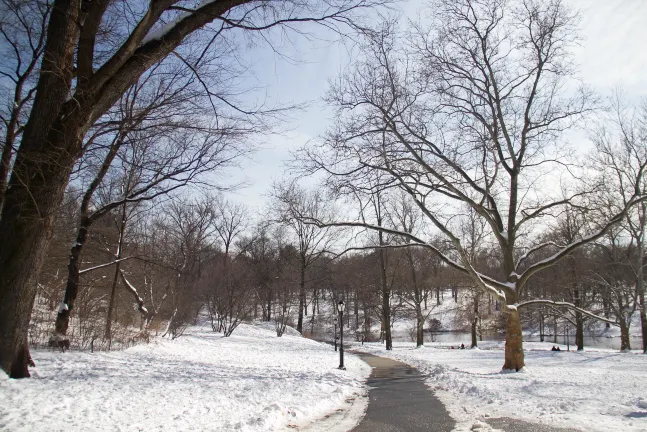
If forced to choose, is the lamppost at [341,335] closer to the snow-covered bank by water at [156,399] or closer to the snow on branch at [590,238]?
the snow-covered bank by water at [156,399]

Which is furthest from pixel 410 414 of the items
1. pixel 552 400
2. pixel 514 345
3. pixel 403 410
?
pixel 514 345

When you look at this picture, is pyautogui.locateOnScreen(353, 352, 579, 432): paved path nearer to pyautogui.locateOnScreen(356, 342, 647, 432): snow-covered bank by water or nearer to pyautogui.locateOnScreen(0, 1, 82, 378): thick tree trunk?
pyautogui.locateOnScreen(356, 342, 647, 432): snow-covered bank by water

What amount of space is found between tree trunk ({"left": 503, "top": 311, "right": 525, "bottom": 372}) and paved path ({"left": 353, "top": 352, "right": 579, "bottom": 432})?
13.7 feet

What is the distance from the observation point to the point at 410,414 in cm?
698

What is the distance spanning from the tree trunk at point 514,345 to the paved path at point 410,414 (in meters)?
4.16

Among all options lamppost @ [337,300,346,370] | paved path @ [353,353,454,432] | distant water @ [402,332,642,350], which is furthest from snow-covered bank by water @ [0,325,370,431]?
distant water @ [402,332,642,350]

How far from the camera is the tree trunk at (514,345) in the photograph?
42.2 ft

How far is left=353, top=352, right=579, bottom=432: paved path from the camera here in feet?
19.6

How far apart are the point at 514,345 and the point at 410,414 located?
7.64 meters

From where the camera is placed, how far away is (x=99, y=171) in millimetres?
10922

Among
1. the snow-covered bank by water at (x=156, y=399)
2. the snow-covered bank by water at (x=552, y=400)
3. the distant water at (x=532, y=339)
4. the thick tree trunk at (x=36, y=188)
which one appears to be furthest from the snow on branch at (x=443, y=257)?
the distant water at (x=532, y=339)

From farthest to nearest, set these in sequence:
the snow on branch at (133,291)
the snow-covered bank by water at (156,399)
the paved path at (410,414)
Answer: the snow on branch at (133,291) → the paved path at (410,414) → the snow-covered bank by water at (156,399)

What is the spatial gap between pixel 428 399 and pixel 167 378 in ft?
17.7

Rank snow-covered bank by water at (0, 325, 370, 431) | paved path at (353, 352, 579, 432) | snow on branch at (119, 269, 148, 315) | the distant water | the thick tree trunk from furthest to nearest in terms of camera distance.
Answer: the distant water, snow on branch at (119, 269, 148, 315), paved path at (353, 352, 579, 432), the thick tree trunk, snow-covered bank by water at (0, 325, 370, 431)
